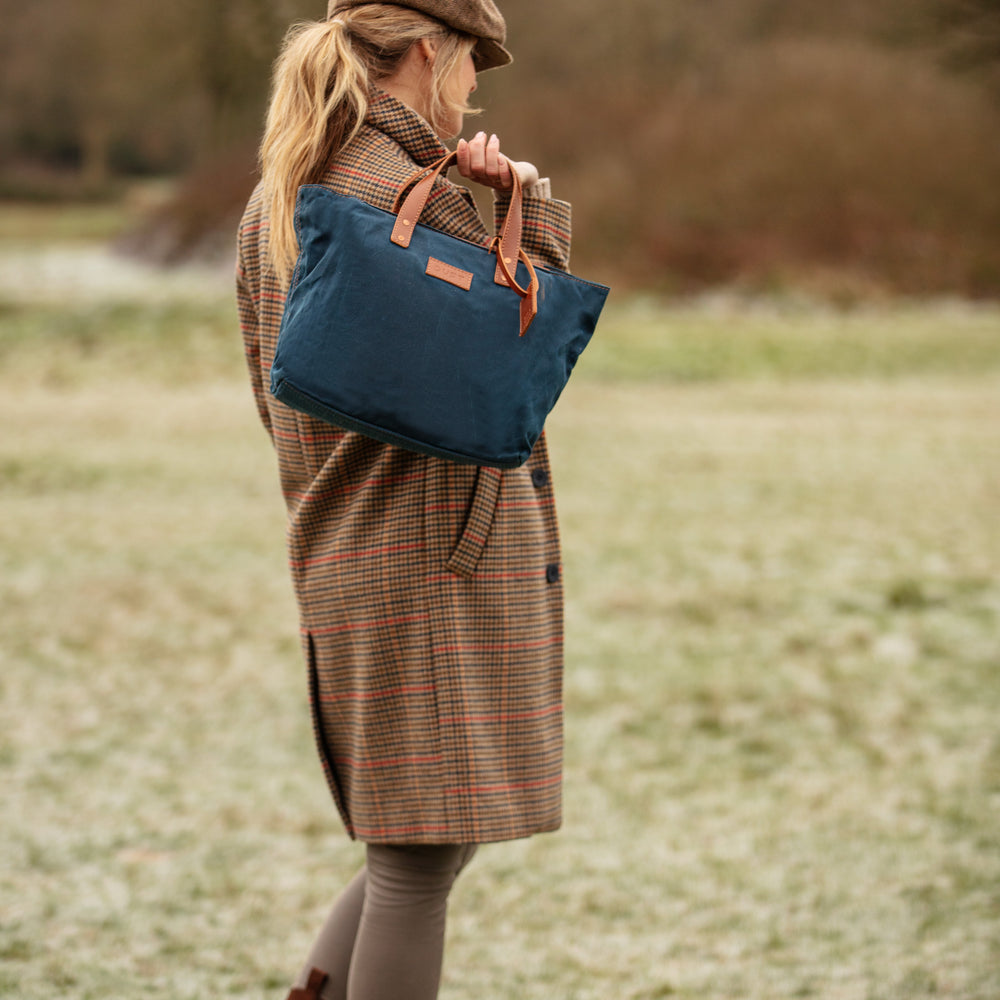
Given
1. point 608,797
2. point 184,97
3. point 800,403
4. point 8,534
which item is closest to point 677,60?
point 184,97

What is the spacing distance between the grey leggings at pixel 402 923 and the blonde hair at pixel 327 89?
0.87 meters

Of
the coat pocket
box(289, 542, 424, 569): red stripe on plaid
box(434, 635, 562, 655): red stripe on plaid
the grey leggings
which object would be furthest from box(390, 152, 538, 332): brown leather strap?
the grey leggings

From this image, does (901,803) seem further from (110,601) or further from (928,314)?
(928,314)

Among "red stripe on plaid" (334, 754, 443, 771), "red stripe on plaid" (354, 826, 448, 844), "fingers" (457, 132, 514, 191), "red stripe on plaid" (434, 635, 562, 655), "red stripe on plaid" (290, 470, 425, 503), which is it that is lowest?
"red stripe on plaid" (354, 826, 448, 844)

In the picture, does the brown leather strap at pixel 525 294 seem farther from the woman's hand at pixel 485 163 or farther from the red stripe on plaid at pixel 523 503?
the red stripe on plaid at pixel 523 503

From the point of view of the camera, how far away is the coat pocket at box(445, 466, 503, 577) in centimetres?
178

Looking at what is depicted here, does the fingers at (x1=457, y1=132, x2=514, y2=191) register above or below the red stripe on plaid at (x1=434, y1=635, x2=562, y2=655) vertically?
above

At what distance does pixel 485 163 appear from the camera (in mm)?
1688

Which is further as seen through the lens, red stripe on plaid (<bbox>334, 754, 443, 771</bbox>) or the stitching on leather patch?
red stripe on plaid (<bbox>334, 754, 443, 771</bbox>)

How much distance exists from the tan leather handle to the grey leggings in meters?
0.87

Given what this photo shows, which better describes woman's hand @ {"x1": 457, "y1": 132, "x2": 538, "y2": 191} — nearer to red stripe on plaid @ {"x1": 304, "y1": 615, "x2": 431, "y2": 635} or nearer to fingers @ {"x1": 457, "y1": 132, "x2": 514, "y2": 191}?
fingers @ {"x1": 457, "y1": 132, "x2": 514, "y2": 191}

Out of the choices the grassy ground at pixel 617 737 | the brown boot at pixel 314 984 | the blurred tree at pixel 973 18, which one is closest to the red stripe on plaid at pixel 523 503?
the brown boot at pixel 314 984

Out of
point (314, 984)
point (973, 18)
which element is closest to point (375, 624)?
point (314, 984)

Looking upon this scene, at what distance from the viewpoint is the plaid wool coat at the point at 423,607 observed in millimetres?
1786
